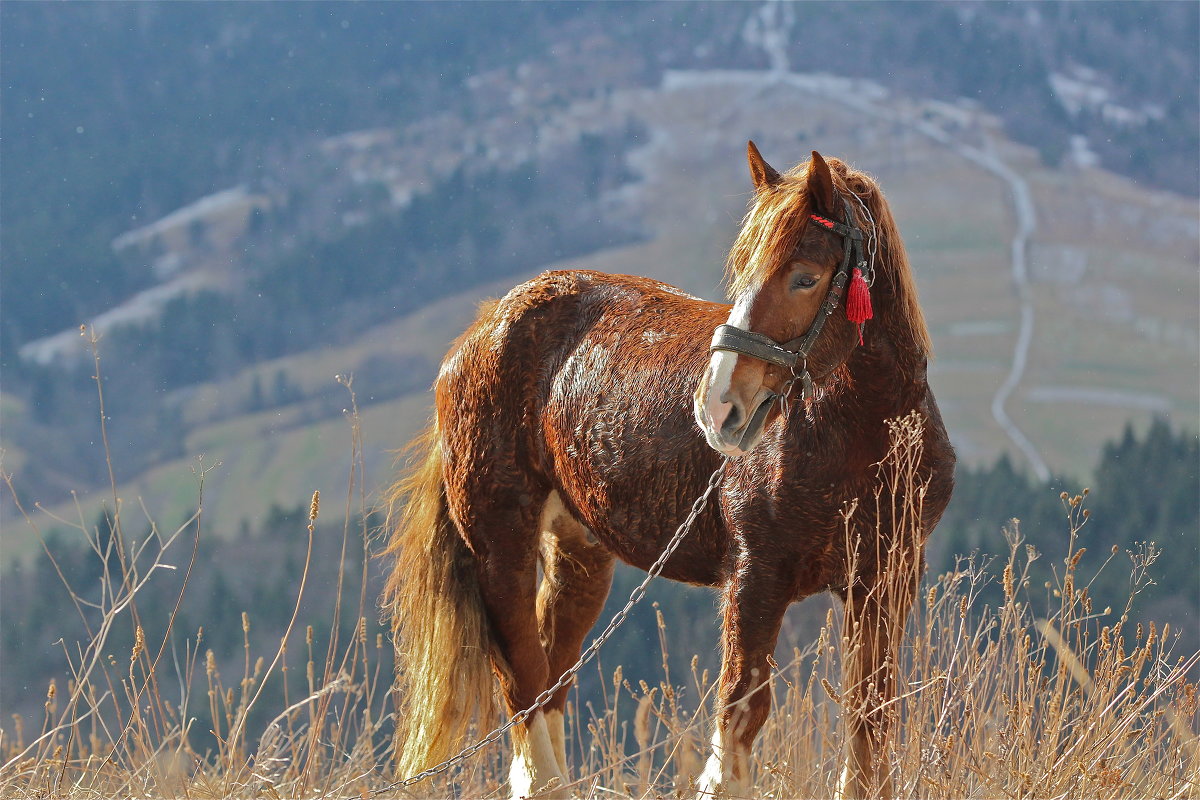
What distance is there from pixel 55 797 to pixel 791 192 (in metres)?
2.74

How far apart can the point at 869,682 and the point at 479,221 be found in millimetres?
40481

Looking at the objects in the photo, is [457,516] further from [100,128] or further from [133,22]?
[133,22]

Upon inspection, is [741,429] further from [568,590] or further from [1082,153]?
[1082,153]

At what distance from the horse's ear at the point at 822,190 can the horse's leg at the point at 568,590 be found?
1.63 m

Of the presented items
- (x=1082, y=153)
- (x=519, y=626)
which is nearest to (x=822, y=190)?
(x=519, y=626)

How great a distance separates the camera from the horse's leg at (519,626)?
3.55 m

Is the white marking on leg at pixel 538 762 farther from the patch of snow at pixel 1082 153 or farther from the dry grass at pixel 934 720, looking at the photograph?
the patch of snow at pixel 1082 153

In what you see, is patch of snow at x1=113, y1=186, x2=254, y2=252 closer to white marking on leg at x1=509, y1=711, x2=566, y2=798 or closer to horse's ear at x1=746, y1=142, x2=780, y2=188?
white marking on leg at x1=509, y1=711, x2=566, y2=798

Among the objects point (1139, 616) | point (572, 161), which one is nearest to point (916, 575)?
point (1139, 616)

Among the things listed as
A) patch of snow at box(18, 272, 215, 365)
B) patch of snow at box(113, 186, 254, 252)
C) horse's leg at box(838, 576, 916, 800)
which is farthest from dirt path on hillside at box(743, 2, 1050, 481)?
horse's leg at box(838, 576, 916, 800)

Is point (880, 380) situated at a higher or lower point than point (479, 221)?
higher

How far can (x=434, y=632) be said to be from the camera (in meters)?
3.72

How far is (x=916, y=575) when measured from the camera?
2873 mm

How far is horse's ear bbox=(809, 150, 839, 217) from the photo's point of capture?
2551 mm
